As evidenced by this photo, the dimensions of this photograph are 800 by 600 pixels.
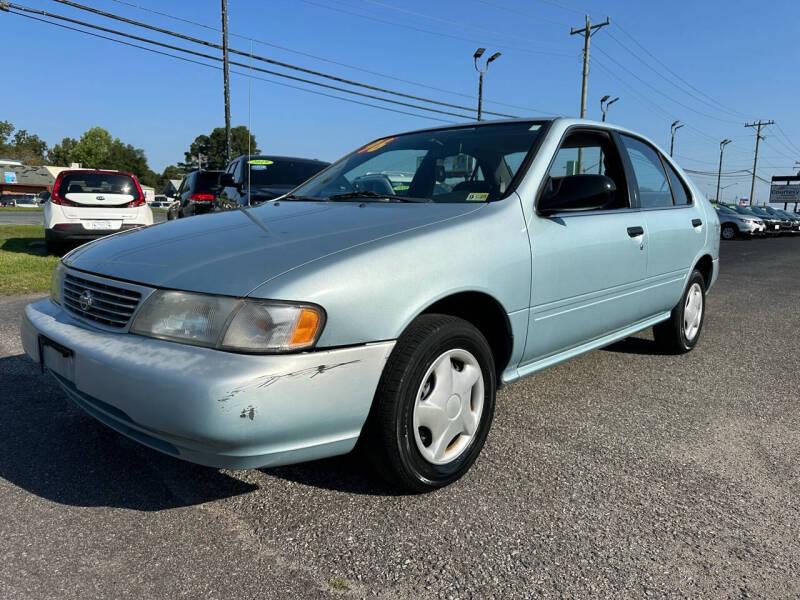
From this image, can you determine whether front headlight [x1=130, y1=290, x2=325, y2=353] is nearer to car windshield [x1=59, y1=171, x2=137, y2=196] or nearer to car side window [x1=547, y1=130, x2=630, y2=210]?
car side window [x1=547, y1=130, x2=630, y2=210]

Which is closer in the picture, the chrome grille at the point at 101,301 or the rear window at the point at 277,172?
the chrome grille at the point at 101,301

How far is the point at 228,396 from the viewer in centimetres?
172

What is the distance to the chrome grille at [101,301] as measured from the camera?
6.79ft

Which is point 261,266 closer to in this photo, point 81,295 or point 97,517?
point 81,295

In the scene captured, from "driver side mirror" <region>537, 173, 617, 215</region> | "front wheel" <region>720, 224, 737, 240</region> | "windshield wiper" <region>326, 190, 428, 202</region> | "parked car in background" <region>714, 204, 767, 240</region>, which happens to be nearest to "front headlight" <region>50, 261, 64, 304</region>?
"windshield wiper" <region>326, 190, 428, 202</region>

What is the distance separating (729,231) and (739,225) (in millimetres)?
574

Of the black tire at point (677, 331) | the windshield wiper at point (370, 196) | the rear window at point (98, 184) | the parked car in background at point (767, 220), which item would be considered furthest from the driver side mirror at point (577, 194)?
the parked car in background at point (767, 220)

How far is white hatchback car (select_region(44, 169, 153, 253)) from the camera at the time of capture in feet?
30.2

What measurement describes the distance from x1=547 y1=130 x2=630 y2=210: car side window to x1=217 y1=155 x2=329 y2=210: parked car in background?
494 centimetres

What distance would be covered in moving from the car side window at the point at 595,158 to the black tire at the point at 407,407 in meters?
1.36

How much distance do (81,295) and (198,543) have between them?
3.44 ft

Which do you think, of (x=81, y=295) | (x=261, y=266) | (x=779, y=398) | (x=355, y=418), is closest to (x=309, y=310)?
(x=261, y=266)

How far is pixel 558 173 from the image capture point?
294 centimetres

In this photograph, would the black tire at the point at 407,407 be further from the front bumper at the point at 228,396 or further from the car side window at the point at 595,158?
the car side window at the point at 595,158
